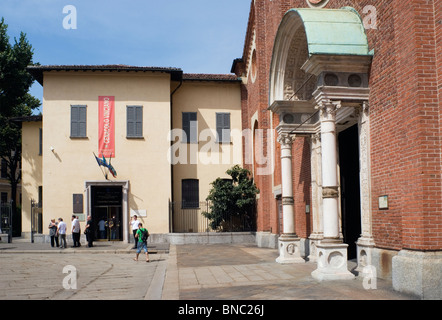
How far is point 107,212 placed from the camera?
24.9m

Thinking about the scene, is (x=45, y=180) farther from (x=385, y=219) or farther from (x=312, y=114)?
(x=385, y=219)

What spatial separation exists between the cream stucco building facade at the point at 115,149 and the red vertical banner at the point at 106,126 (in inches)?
2.2

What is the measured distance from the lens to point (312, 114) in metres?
13.4

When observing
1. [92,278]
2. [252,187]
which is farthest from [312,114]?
[252,187]

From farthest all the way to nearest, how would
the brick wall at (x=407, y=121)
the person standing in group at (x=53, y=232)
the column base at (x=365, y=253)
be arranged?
the person standing in group at (x=53, y=232) < the column base at (x=365, y=253) < the brick wall at (x=407, y=121)

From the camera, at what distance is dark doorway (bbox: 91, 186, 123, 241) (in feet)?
81.3

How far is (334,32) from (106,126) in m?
17.5

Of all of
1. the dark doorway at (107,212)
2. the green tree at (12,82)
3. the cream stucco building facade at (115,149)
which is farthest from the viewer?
the green tree at (12,82)

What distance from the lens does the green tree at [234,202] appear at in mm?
23016

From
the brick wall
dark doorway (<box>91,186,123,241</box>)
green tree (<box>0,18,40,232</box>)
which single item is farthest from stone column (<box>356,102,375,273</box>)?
green tree (<box>0,18,40,232</box>)

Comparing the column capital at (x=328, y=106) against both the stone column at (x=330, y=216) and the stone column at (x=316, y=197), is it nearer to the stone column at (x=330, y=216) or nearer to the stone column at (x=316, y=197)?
the stone column at (x=330, y=216)

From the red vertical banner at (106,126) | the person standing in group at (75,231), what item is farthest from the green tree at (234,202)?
the person standing in group at (75,231)

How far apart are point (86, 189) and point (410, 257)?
19.7 meters

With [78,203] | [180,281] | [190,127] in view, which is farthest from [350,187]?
[78,203]
